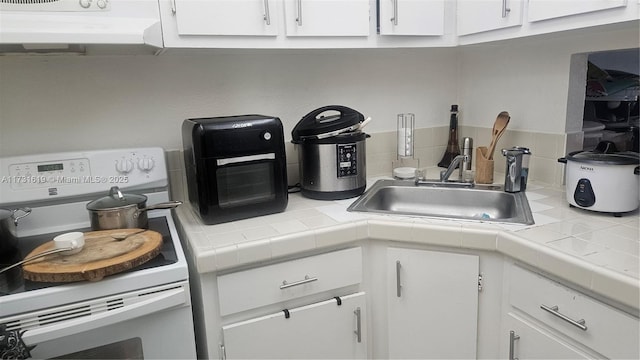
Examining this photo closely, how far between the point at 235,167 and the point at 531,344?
1022 millimetres

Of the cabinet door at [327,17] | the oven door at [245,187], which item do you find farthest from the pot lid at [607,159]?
the oven door at [245,187]

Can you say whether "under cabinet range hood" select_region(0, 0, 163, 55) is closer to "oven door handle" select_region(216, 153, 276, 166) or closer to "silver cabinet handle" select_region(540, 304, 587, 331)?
"oven door handle" select_region(216, 153, 276, 166)

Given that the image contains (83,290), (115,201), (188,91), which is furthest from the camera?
(188,91)

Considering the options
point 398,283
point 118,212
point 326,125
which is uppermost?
point 326,125

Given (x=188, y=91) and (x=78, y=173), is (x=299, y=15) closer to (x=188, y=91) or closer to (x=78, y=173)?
(x=188, y=91)

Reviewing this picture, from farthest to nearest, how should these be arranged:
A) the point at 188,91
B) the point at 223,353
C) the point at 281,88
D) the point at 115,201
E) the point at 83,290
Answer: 1. the point at 281,88
2. the point at 188,91
3. the point at 115,201
4. the point at 223,353
5. the point at 83,290

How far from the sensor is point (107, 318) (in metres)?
1.04

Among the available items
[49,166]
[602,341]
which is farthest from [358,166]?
[49,166]

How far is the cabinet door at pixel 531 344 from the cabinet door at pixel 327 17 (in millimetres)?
1100

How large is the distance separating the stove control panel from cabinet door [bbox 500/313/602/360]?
1254 mm

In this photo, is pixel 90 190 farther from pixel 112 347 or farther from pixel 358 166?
pixel 358 166

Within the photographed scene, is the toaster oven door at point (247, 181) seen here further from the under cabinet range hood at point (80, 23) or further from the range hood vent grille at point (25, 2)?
the range hood vent grille at point (25, 2)

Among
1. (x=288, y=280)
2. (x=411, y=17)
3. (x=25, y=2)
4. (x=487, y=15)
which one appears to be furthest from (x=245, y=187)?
(x=487, y=15)

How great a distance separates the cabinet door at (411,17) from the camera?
1615 mm
